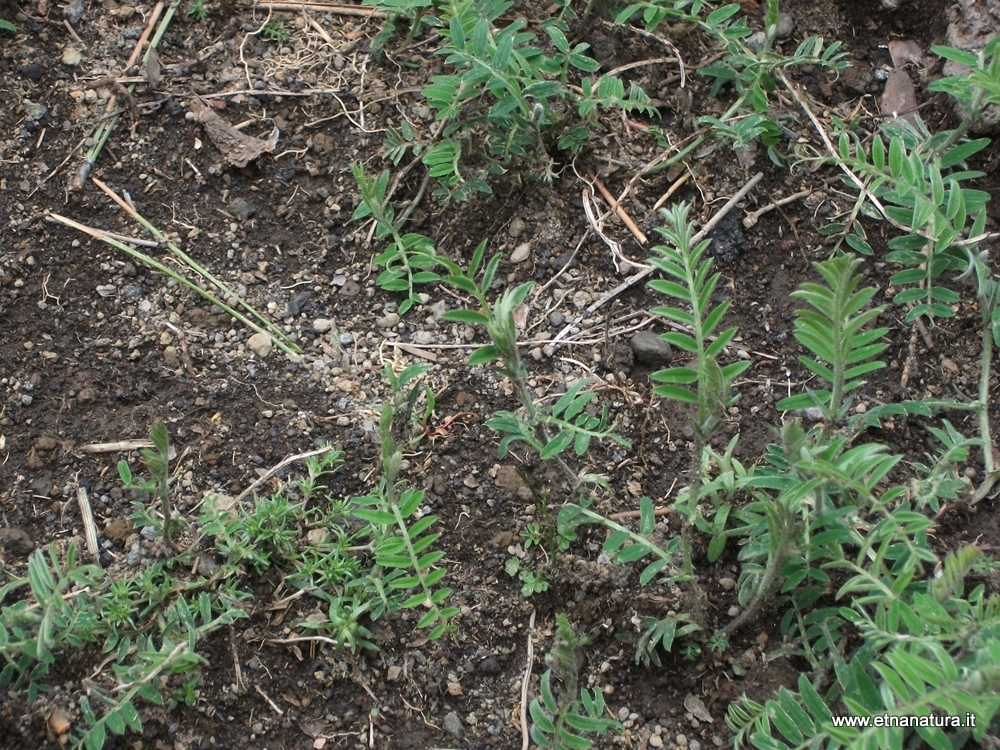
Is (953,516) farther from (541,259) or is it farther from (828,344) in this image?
(541,259)

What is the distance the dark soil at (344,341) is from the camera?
2008mm

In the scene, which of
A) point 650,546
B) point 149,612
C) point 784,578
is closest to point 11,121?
point 149,612

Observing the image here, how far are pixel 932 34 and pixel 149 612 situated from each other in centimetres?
258

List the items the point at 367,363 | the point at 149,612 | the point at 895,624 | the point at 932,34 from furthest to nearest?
the point at 932,34, the point at 367,363, the point at 149,612, the point at 895,624

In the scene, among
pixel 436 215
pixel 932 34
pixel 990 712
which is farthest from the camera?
pixel 932 34

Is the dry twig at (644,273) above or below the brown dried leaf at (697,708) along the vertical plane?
above

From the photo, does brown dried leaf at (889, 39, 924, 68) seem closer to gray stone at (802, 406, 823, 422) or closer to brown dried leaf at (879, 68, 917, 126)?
brown dried leaf at (879, 68, 917, 126)

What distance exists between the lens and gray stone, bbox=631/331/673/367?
7.70 ft

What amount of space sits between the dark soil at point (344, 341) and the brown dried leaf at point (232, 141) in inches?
1.1

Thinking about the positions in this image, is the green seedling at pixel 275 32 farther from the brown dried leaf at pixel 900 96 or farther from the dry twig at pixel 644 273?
the brown dried leaf at pixel 900 96

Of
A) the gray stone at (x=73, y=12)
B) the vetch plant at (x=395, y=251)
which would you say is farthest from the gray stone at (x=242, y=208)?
the gray stone at (x=73, y=12)

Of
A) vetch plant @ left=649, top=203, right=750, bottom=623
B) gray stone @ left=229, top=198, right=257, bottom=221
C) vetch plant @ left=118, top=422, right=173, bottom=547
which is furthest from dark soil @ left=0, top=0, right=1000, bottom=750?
vetch plant @ left=649, top=203, right=750, bottom=623

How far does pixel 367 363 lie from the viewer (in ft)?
7.93

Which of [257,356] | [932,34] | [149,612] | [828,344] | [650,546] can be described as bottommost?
[149,612]
